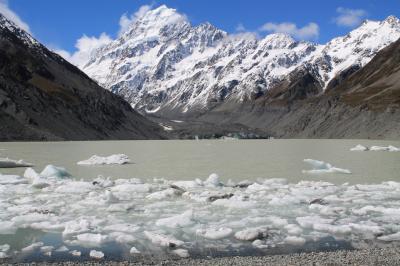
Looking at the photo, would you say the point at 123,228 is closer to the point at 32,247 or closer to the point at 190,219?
the point at 190,219

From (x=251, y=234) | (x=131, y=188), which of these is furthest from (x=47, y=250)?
(x=131, y=188)

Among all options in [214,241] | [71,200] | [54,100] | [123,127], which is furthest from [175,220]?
[123,127]

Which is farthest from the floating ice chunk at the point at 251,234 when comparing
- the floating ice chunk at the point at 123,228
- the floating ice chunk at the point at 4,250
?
the floating ice chunk at the point at 4,250

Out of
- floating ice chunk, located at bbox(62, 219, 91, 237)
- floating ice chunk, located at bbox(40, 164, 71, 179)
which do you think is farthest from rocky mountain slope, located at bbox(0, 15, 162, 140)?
floating ice chunk, located at bbox(62, 219, 91, 237)

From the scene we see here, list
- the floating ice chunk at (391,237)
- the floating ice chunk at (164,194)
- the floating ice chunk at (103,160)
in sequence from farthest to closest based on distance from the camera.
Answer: the floating ice chunk at (103,160)
the floating ice chunk at (164,194)
the floating ice chunk at (391,237)

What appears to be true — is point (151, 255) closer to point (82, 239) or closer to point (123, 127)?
point (82, 239)

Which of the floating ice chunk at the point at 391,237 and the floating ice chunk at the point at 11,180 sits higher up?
the floating ice chunk at the point at 11,180

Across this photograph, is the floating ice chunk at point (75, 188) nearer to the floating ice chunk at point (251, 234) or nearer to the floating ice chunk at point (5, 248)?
the floating ice chunk at point (5, 248)
